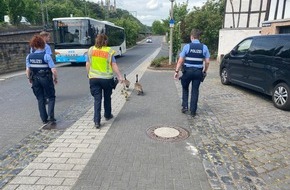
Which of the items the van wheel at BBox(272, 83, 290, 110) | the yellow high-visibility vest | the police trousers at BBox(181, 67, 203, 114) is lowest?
the van wheel at BBox(272, 83, 290, 110)

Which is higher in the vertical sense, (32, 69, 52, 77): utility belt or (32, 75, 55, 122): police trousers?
(32, 69, 52, 77): utility belt

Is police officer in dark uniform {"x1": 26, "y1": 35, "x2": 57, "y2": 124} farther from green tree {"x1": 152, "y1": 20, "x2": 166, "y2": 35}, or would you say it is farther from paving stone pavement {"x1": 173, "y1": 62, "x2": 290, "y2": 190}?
green tree {"x1": 152, "y1": 20, "x2": 166, "y2": 35}

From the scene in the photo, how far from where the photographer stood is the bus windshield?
1486cm

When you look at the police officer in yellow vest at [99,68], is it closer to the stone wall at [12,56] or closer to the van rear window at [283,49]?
the van rear window at [283,49]

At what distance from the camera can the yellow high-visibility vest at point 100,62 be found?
15.3ft

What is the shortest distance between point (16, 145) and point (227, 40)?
16062 millimetres

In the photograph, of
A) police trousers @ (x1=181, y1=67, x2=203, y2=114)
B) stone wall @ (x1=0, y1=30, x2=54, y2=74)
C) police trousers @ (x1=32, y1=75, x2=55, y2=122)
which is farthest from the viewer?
stone wall @ (x1=0, y1=30, x2=54, y2=74)

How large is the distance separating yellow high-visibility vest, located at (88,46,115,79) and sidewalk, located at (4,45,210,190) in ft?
3.68

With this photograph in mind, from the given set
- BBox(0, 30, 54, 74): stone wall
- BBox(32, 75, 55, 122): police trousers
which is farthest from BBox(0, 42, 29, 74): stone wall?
BBox(32, 75, 55, 122): police trousers

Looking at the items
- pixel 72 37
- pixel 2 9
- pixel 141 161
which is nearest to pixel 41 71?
pixel 141 161

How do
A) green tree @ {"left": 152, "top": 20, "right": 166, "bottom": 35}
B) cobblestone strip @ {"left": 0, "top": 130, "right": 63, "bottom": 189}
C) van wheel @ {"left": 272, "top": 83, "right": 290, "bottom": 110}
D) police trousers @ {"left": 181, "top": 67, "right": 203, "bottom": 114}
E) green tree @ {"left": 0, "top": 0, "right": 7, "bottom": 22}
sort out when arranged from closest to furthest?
cobblestone strip @ {"left": 0, "top": 130, "right": 63, "bottom": 189}
police trousers @ {"left": 181, "top": 67, "right": 203, "bottom": 114}
van wheel @ {"left": 272, "top": 83, "right": 290, "bottom": 110}
green tree @ {"left": 0, "top": 0, "right": 7, "bottom": 22}
green tree @ {"left": 152, "top": 20, "right": 166, "bottom": 35}

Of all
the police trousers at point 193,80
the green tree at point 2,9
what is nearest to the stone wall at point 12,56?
the police trousers at point 193,80

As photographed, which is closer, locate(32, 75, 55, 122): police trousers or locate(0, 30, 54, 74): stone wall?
locate(32, 75, 55, 122): police trousers

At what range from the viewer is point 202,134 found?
4.63 meters
